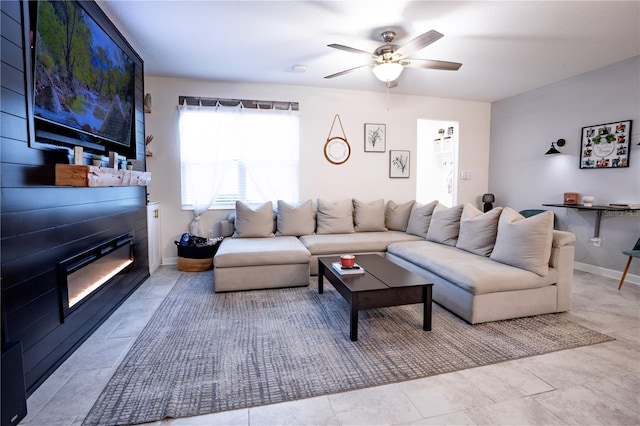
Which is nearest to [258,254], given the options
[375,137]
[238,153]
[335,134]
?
[238,153]

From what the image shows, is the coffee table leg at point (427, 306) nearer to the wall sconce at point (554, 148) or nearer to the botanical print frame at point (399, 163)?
the botanical print frame at point (399, 163)

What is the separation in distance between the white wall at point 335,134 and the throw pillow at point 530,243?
249cm

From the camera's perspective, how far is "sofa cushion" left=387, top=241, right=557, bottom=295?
2.41 metres

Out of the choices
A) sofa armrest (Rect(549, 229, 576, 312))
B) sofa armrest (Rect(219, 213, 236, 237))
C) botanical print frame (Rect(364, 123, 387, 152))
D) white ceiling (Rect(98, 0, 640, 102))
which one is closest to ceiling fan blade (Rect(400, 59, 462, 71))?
white ceiling (Rect(98, 0, 640, 102))

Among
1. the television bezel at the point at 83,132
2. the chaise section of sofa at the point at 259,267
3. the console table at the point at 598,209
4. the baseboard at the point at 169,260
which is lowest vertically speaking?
the baseboard at the point at 169,260

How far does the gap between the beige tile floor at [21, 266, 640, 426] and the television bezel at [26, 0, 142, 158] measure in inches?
54.1

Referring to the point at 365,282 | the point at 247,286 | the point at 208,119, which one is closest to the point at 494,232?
the point at 365,282

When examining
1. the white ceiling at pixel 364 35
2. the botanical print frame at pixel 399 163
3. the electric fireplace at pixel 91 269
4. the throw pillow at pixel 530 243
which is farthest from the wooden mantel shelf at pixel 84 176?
the botanical print frame at pixel 399 163

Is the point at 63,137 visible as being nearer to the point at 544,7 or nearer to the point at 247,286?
the point at 247,286

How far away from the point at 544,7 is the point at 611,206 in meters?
2.45

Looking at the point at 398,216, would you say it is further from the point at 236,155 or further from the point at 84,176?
the point at 84,176

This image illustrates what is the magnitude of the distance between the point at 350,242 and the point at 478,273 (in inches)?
62.6

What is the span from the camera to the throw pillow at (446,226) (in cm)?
354

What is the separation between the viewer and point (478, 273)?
2.47m
